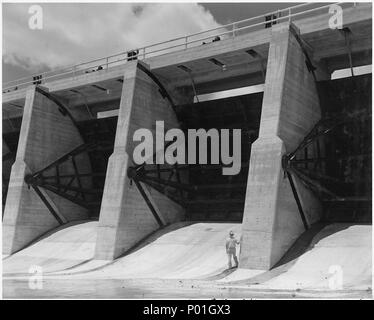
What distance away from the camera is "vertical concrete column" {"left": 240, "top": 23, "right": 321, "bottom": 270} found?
17734mm

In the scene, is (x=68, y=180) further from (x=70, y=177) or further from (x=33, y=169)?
(x=33, y=169)

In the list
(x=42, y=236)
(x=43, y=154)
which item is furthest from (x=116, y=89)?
(x=42, y=236)

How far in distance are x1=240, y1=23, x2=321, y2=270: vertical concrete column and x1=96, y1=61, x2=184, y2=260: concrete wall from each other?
298 inches

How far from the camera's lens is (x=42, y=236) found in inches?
1169

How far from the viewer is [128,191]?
2388cm

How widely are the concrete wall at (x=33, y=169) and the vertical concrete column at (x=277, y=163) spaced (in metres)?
16.3

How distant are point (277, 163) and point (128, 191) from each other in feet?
28.5

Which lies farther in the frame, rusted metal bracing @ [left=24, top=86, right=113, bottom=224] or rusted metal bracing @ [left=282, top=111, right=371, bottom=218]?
rusted metal bracing @ [left=24, top=86, right=113, bottom=224]

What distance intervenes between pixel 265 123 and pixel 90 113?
16.2 meters

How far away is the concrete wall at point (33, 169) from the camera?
28836 millimetres

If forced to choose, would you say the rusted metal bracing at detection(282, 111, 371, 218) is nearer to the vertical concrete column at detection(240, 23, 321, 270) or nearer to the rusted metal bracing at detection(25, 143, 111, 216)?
the vertical concrete column at detection(240, 23, 321, 270)

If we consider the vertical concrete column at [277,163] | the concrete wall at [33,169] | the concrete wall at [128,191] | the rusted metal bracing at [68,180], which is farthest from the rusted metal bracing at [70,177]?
the vertical concrete column at [277,163]

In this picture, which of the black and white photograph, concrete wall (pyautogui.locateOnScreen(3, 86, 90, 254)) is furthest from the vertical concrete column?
concrete wall (pyautogui.locateOnScreen(3, 86, 90, 254))
